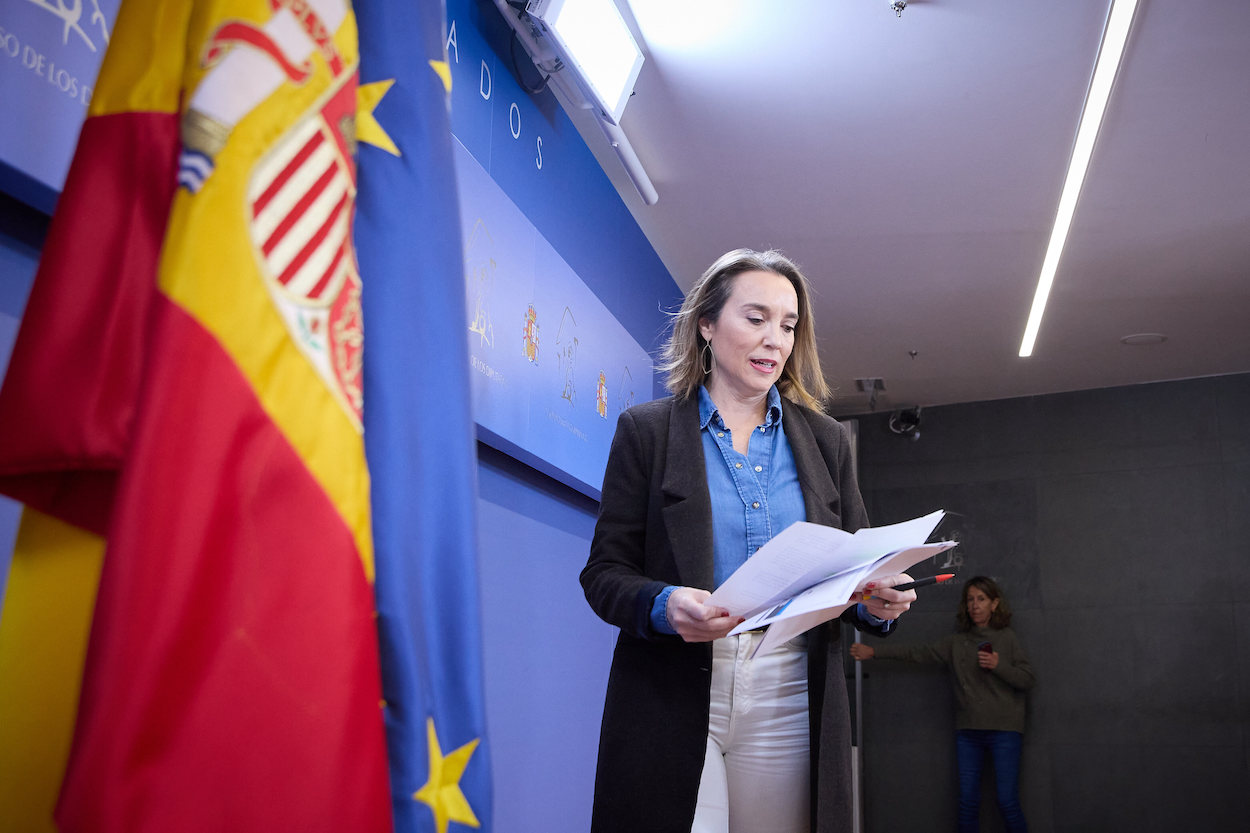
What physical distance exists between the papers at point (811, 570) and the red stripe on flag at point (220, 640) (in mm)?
580

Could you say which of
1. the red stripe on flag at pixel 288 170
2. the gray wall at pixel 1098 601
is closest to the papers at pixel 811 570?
the red stripe on flag at pixel 288 170

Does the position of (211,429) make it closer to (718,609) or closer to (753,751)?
(718,609)

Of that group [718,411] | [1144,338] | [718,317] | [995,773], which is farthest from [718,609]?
[995,773]

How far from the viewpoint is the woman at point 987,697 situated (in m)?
6.12

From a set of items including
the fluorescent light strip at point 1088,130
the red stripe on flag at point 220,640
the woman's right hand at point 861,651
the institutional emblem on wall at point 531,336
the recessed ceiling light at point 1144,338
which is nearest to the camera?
the red stripe on flag at point 220,640

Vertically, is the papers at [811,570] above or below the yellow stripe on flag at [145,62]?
below

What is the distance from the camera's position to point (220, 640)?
2.16 ft

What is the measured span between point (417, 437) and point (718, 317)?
101 cm

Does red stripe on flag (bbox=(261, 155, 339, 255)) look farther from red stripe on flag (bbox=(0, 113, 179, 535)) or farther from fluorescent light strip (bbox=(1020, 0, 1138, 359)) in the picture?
fluorescent light strip (bbox=(1020, 0, 1138, 359))

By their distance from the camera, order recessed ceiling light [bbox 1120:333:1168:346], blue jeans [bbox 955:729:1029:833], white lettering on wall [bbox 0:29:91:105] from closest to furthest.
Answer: white lettering on wall [bbox 0:29:91:105] → recessed ceiling light [bbox 1120:333:1168:346] → blue jeans [bbox 955:729:1029:833]

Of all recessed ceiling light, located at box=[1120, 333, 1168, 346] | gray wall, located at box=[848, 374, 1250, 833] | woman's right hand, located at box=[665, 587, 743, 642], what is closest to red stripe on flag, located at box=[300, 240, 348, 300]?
woman's right hand, located at box=[665, 587, 743, 642]

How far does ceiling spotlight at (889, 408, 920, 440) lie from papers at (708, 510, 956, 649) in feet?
19.9

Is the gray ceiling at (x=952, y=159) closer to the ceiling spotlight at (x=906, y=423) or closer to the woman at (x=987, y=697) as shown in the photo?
the ceiling spotlight at (x=906, y=423)

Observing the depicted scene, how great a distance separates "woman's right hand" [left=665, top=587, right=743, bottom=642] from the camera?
1.29m
